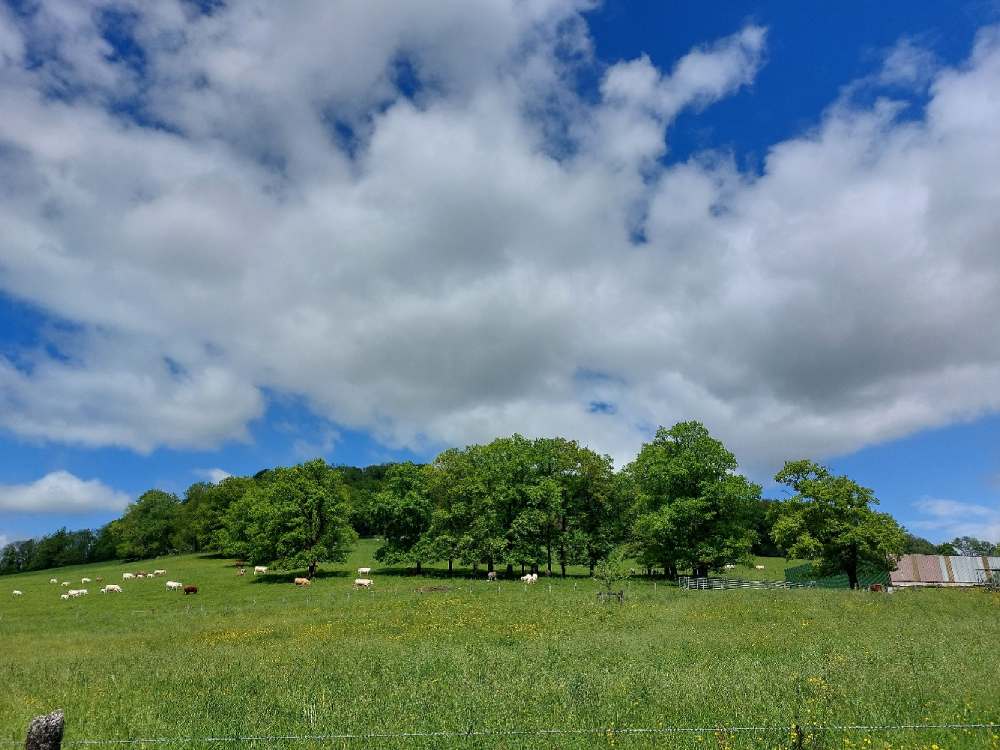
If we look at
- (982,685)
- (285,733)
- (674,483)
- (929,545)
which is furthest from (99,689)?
(929,545)

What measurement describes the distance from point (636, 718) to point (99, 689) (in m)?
16.7

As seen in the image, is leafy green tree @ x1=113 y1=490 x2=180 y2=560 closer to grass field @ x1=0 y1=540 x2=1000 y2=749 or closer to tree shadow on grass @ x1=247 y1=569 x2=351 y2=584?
tree shadow on grass @ x1=247 y1=569 x2=351 y2=584

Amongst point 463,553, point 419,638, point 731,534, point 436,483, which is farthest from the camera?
point 436,483

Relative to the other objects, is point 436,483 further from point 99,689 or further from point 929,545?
point 929,545

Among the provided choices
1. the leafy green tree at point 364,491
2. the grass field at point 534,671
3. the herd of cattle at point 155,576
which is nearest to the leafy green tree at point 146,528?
the leafy green tree at point 364,491

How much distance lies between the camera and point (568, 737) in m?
11.7

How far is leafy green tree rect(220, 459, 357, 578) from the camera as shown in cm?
6356

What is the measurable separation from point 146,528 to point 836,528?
119633mm

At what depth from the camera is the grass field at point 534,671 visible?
1271cm

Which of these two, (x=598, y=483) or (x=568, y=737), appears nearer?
(x=568, y=737)

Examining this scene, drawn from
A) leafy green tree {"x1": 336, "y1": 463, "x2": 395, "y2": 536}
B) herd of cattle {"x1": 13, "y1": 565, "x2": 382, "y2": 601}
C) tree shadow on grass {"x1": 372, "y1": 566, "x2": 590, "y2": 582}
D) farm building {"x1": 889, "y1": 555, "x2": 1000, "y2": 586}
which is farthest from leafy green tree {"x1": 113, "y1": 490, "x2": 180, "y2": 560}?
farm building {"x1": 889, "y1": 555, "x2": 1000, "y2": 586}

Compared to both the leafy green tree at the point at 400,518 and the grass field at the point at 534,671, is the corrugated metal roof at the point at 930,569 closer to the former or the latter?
the grass field at the point at 534,671

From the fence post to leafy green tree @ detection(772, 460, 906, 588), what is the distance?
54735 mm

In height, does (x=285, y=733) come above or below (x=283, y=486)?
below
